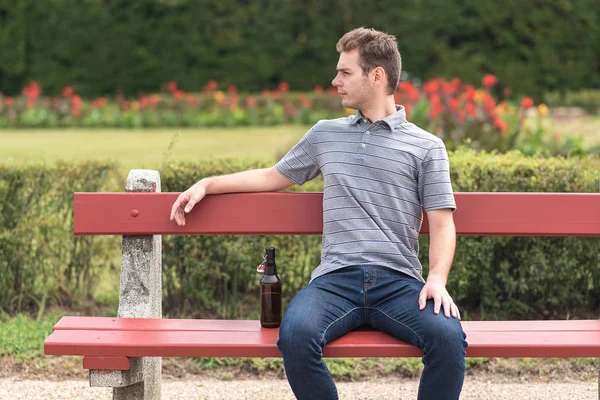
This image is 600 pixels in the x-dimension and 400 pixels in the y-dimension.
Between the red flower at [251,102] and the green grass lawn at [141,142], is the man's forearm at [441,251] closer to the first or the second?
the green grass lawn at [141,142]

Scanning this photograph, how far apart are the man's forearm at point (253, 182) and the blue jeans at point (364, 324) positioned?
437 mm

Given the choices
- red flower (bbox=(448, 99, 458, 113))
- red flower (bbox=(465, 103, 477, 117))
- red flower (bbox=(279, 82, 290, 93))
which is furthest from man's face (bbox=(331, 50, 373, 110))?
red flower (bbox=(279, 82, 290, 93))

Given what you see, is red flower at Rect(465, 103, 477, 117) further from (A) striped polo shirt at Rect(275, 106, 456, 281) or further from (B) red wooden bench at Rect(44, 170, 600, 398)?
(A) striped polo shirt at Rect(275, 106, 456, 281)

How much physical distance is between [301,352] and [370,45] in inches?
42.9

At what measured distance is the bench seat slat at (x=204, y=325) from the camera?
327 centimetres

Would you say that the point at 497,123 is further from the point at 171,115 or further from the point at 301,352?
the point at 171,115

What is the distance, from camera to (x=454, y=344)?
9.79 feet

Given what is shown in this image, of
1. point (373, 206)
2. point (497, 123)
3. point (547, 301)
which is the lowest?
point (547, 301)

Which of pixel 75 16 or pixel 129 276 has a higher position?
pixel 75 16

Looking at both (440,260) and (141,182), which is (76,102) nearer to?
(141,182)

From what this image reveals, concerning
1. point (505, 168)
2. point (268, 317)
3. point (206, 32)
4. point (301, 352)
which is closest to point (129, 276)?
point (268, 317)

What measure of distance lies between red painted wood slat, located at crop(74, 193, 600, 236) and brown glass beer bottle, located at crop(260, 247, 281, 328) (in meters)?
0.22

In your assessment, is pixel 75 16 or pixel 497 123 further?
pixel 75 16

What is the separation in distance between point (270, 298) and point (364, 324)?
1.10ft
